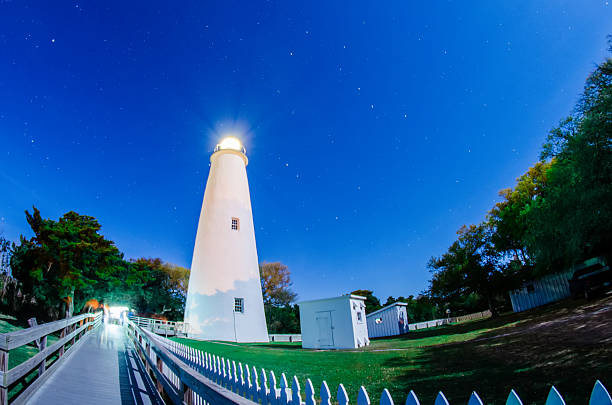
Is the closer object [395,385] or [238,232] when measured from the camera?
[395,385]

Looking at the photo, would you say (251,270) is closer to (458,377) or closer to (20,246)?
(20,246)

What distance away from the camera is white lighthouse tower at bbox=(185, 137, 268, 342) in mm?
20312

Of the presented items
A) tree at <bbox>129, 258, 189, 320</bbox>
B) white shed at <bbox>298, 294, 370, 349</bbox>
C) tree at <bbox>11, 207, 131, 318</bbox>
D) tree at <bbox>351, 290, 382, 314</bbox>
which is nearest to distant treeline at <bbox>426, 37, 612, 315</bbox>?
white shed at <bbox>298, 294, 370, 349</bbox>

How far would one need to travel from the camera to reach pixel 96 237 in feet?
69.9

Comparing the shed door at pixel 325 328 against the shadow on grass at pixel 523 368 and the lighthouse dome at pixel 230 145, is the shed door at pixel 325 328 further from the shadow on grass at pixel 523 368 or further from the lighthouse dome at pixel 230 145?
the lighthouse dome at pixel 230 145

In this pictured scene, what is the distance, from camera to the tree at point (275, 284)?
3778cm

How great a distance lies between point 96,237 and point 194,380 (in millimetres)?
22941

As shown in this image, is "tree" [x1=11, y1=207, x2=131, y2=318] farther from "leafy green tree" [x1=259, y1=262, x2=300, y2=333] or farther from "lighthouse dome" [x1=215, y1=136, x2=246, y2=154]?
"leafy green tree" [x1=259, y1=262, x2=300, y2=333]

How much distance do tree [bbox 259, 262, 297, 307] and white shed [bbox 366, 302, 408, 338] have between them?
47.6 ft


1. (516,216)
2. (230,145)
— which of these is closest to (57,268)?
(230,145)

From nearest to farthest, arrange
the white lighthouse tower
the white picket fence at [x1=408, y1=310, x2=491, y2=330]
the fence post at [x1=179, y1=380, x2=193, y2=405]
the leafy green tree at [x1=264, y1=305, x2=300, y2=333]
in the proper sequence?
the fence post at [x1=179, y1=380, x2=193, y2=405] < the white lighthouse tower < the white picket fence at [x1=408, y1=310, x2=491, y2=330] < the leafy green tree at [x1=264, y1=305, x2=300, y2=333]

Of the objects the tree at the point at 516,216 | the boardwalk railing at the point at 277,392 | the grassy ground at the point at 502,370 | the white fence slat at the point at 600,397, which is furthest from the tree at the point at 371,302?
the white fence slat at the point at 600,397

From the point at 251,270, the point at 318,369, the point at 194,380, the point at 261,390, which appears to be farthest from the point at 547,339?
the point at 251,270

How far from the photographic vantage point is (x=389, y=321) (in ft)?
80.8
